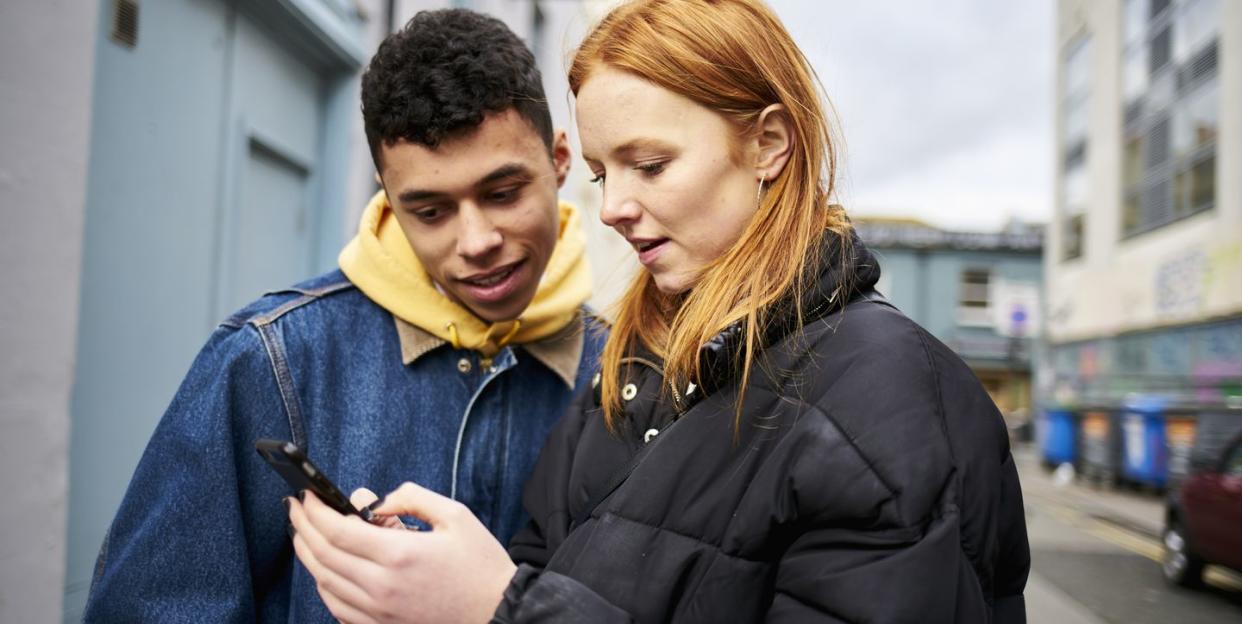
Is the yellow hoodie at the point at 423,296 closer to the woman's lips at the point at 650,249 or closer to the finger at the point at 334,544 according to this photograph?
the woman's lips at the point at 650,249

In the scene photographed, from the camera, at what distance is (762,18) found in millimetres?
1450

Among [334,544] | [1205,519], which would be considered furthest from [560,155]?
[1205,519]

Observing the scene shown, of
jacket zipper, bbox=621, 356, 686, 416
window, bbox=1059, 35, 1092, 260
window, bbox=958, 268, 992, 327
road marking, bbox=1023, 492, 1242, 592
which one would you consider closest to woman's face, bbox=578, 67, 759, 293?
jacket zipper, bbox=621, 356, 686, 416

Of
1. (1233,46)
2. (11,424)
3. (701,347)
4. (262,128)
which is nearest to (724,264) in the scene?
(701,347)

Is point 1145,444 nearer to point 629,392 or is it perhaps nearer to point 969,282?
point 629,392

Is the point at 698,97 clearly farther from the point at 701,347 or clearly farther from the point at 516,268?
the point at 516,268

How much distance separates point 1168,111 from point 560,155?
1980 cm

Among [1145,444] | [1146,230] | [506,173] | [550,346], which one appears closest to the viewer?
[506,173]

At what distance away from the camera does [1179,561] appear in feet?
25.5

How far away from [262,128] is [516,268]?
8.26 ft

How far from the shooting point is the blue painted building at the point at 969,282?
30047mm

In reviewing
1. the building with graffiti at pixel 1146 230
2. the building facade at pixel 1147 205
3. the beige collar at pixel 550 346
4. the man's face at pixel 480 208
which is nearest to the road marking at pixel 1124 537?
the building with graffiti at pixel 1146 230

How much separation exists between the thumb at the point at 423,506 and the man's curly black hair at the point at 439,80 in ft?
2.46

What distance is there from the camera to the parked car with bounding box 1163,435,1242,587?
703 cm
